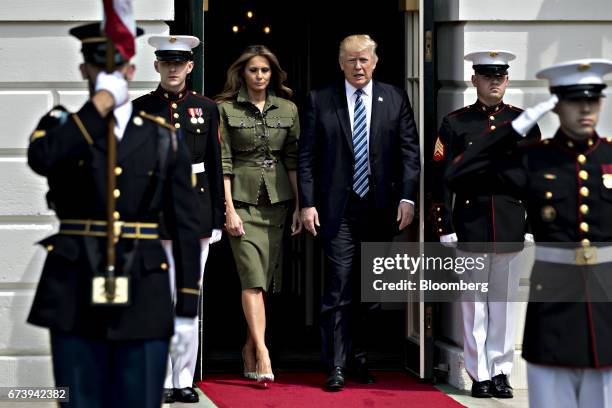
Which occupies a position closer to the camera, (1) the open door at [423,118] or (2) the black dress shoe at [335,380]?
(2) the black dress shoe at [335,380]

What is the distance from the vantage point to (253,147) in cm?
771

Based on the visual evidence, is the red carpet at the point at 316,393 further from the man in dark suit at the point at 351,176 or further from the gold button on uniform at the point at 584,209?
the gold button on uniform at the point at 584,209

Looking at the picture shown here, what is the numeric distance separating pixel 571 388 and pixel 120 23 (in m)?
2.20

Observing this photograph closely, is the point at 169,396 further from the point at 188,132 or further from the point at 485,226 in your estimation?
the point at 485,226

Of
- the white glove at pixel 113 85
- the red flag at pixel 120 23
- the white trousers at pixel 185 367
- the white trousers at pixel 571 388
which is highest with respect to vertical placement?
the red flag at pixel 120 23

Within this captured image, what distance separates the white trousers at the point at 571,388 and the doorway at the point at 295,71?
3962mm

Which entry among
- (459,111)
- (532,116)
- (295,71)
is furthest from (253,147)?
(532,116)

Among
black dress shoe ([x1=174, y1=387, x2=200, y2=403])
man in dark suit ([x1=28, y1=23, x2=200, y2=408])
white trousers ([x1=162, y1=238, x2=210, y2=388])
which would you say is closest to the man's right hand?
white trousers ([x1=162, y1=238, x2=210, y2=388])

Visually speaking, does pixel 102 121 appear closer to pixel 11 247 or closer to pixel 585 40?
pixel 11 247

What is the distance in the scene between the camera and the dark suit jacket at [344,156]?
300 inches

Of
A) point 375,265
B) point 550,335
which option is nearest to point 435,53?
point 375,265

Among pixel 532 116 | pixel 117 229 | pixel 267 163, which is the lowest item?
pixel 117 229

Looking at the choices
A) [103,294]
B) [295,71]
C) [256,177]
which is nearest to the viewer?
[103,294]

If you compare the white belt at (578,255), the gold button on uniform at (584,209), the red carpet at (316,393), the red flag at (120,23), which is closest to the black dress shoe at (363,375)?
the red carpet at (316,393)
